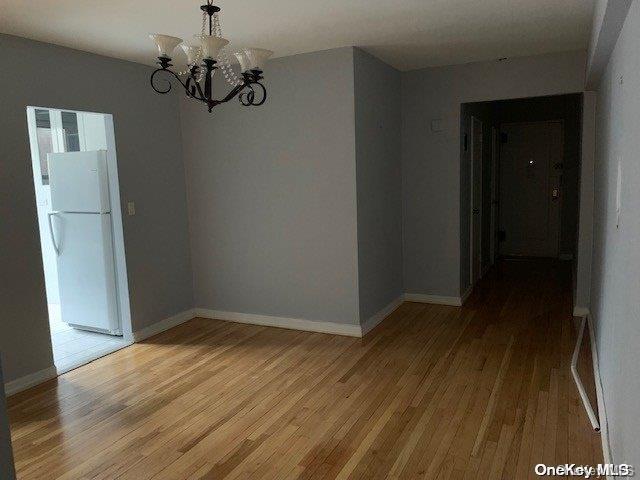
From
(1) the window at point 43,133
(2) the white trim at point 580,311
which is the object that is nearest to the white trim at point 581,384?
(2) the white trim at point 580,311

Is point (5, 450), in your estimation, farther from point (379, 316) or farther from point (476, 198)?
point (476, 198)

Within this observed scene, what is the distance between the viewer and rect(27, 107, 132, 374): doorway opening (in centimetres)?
423

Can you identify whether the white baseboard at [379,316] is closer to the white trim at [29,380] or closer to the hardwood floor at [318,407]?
the hardwood floor at [318,407]

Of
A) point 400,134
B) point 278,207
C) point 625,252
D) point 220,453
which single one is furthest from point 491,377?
point 400,134

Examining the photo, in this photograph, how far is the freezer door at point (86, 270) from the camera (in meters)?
4.38

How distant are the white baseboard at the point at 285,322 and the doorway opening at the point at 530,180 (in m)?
2.72

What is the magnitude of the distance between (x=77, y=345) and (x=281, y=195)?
2.15 metres

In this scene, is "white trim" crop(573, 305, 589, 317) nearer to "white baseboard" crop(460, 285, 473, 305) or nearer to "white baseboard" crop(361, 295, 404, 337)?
"white baseboard" crop(460, 285, 473, 305)

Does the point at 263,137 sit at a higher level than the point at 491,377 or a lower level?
higher

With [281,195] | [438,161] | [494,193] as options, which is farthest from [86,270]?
[494,193]

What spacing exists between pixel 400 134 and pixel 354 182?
1.28 meters

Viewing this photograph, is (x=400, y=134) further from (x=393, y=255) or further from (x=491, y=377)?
(x=491, y=377)

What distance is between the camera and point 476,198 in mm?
5812

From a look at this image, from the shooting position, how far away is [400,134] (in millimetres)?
5090
